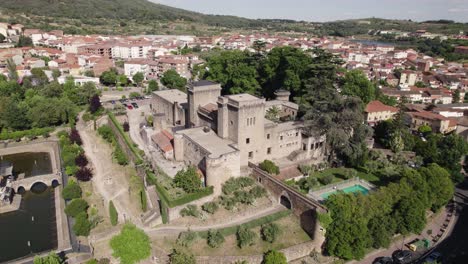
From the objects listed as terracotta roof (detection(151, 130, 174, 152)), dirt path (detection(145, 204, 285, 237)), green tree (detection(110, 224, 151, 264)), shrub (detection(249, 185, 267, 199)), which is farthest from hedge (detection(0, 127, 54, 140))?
shrub (detection(249, 185, 267, 199))

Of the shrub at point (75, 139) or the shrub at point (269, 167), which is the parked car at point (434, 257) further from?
the shrub at point (75, 139)

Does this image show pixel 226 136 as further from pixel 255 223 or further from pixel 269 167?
pixel 255 223

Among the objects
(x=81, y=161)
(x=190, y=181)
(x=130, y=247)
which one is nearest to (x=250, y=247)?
(x=190, y=181)

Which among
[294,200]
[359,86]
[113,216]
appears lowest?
[113,216]

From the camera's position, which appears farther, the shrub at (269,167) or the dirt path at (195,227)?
the shrub at (269,167)

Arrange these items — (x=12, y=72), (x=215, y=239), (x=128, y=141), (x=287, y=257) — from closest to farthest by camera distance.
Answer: (x=215, y=239)
(x=287, y=257)
(x=128, y=141)
(x=12, y=72)

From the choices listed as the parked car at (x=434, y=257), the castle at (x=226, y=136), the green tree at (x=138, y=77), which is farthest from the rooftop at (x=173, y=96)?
the parked car at (x=434, y=257)

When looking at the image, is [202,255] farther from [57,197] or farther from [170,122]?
[170,122]
